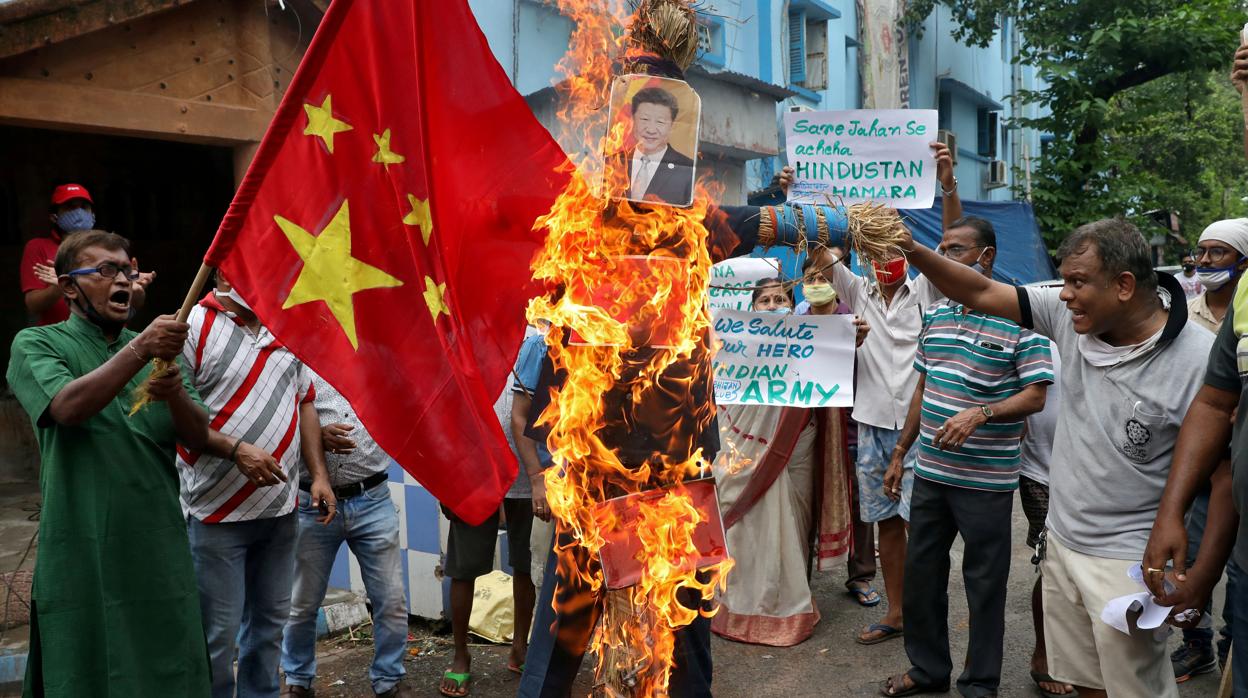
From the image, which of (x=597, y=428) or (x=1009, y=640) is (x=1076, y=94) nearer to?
(x=1009, y=640)

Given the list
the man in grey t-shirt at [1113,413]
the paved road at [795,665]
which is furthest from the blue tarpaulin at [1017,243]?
the man in grey t-shirt at [1113,413]

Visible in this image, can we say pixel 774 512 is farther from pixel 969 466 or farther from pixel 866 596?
pixel 969 466

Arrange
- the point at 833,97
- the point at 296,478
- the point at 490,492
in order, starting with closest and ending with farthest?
1. the point at 490,492
2. the point at 296,478
3. the point at 833,97

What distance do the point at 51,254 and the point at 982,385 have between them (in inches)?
223

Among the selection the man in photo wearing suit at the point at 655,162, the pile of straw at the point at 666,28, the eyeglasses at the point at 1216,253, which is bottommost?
the eyeglasses at the point at 1216,253

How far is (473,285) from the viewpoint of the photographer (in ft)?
11.7

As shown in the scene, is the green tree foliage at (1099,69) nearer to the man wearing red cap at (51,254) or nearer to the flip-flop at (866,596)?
the flip-flop at (866,596)

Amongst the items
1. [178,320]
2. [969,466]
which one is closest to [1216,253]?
[969,466]

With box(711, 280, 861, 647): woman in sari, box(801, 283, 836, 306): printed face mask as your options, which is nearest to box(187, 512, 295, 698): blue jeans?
box(711, 280, 861, 647): woman in sari

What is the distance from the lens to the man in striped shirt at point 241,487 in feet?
13.2

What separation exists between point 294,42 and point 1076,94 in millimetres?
11925

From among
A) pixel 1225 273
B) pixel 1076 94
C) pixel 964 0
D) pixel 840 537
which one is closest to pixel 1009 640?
pixel 840 537

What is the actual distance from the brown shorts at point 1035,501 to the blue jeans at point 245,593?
147 inches

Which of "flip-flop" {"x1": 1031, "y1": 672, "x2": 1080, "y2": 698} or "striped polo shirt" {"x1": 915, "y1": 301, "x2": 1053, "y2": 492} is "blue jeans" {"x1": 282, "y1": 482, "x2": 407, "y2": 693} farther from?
"flip-flop" {"x1": 1031, "y1": 672, "x2": 1080, "y2": 698}
